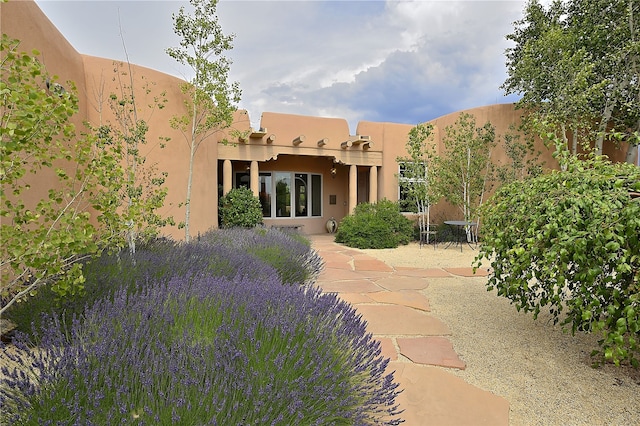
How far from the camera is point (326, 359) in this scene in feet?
5.71

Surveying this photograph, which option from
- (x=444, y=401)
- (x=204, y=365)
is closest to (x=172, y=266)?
(x=204, y=365)

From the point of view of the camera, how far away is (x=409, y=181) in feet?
34.8

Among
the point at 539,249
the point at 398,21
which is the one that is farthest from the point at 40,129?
the point at 398,21

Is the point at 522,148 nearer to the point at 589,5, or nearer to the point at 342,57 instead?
the point at 589,5

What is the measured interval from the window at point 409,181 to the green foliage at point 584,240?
24.5ft

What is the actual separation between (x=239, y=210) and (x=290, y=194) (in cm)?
326

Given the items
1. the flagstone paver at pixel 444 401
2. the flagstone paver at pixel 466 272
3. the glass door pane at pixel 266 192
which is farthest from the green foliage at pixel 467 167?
the flagstone paver at pixel 444 401

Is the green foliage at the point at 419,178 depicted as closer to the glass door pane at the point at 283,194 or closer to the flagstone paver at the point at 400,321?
the glass door pane at the point at 283,194

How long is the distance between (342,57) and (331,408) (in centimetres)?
841

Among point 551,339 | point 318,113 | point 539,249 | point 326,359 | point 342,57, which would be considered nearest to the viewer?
point 326,359

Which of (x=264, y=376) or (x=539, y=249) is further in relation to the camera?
(x=539, y=249)

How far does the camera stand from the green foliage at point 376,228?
927 centimetres

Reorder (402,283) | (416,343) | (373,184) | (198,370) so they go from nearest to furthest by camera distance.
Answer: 1. (198,370)
2. (416,343)
3. (402,283)
4. (373,184)

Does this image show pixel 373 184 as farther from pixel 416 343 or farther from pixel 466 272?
pixel 416 343
